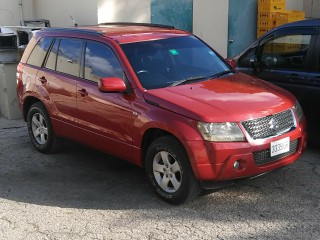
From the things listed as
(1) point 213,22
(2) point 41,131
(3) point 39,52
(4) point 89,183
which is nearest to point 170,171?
(4) point 89,183

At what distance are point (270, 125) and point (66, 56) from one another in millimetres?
2714

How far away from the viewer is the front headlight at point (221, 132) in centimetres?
404

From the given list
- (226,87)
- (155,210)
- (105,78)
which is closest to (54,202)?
(155,210)

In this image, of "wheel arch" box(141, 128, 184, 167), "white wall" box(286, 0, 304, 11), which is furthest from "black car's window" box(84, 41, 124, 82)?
"white wall" box(286, 0, 304, 11)

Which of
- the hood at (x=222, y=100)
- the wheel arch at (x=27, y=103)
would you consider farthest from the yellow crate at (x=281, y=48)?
the wheel arch at (x=27, y=103)

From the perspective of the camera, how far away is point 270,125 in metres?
4.29

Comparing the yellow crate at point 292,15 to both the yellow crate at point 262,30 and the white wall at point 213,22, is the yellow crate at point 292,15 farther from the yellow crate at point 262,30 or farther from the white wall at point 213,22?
the white wall at point 213,22

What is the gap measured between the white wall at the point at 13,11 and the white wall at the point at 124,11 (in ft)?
8.14

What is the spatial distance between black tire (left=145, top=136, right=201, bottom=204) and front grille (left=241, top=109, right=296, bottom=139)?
0.65 metres

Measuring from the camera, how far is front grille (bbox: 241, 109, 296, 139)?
415cm

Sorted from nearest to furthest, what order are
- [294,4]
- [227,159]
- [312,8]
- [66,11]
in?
[227,159] < [66,11] < [294,4] < [312,8]

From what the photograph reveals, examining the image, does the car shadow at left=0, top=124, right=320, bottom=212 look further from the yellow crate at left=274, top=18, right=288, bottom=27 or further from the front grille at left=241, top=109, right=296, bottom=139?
the yellow crate at left=274, top=18, right=288, bottom=27

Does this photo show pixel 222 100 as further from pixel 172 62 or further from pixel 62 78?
pixel 62 78

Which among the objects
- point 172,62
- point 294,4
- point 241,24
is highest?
point 294,4
